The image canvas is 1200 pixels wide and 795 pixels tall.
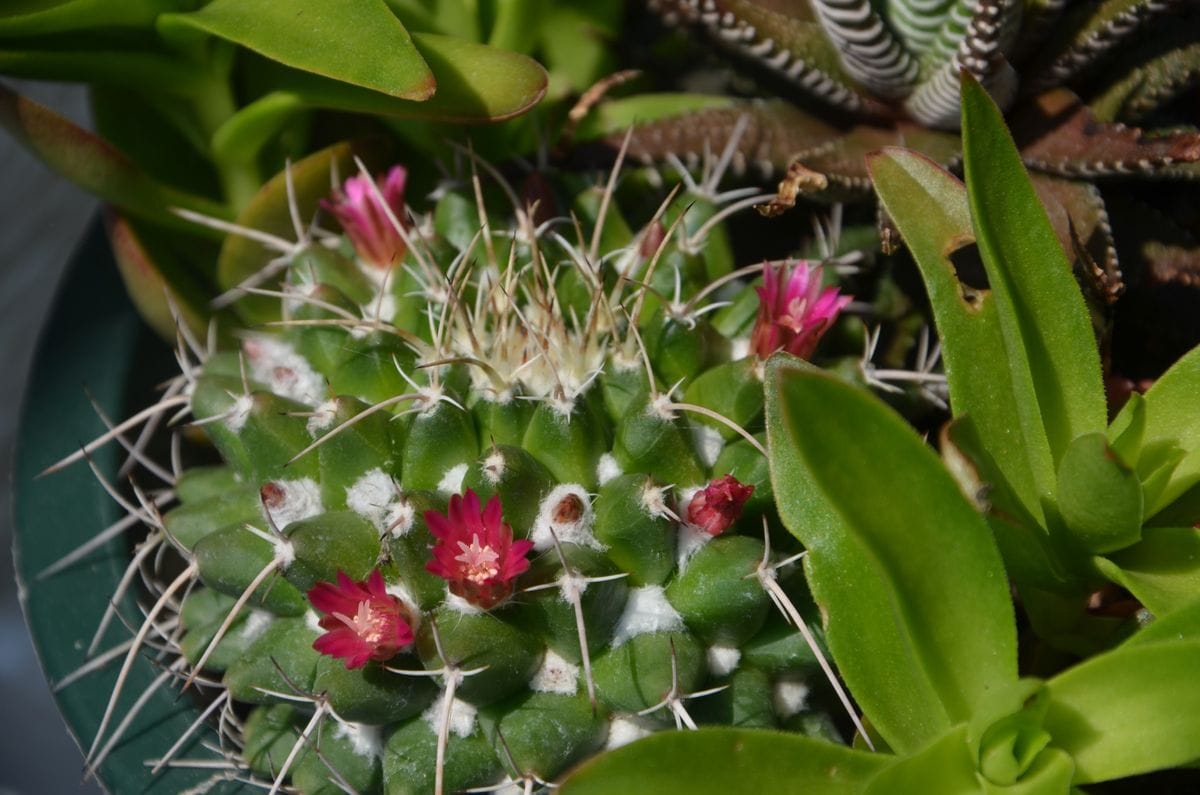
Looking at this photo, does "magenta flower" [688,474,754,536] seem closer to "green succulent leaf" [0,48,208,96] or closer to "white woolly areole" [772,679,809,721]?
"white woolly areole" [772,679,809,721]

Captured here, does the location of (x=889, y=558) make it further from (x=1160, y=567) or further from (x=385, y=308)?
(x=385, y=308)

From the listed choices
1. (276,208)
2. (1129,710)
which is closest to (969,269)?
(1129,710)

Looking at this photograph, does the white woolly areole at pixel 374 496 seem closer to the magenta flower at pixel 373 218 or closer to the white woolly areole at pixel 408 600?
the white woolly areole at pixel 408 600

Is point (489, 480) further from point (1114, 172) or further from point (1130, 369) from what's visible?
point (1130, 369)

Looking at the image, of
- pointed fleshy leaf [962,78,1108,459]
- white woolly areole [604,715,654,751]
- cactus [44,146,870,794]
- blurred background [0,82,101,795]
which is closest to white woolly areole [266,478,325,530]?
cactus [44,146,870,794]

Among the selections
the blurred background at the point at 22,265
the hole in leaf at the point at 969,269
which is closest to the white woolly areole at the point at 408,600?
the hole in leaf at the point at 969,269

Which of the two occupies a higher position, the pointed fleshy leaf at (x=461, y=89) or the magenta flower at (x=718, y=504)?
the pointed fleshy leaf at (x=461, y=89)
